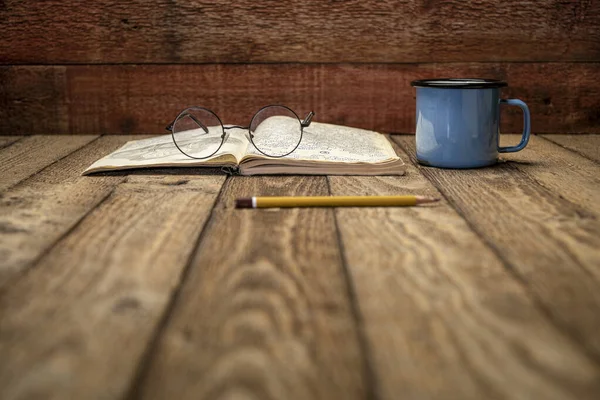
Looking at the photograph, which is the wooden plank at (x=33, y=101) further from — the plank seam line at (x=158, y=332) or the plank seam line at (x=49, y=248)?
the plank seam line at (x=158, y=332)

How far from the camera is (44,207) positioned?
35.3 inches

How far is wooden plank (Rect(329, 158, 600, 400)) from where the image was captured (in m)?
0.45

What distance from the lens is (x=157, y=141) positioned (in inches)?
49.4

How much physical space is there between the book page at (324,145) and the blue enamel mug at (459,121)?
0.07 metres

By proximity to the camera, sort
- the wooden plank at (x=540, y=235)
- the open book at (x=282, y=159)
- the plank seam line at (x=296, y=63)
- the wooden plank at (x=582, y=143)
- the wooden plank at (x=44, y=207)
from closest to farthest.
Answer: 1. the wooden plank at (x=540, y=235)
2. the wooden plank at (x=44, y=207)
3. the open book at (x=282, y=159)
4. the wooden plank at (x=582, y=143)
5. the plank seam line at (x=296, y=63)

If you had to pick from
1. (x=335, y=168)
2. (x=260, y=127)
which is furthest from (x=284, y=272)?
(x=260, y=127)

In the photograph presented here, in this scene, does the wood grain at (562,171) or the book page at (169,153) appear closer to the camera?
the wood grain at (562,171)

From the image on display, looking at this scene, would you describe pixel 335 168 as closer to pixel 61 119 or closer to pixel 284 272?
pixel 284 272

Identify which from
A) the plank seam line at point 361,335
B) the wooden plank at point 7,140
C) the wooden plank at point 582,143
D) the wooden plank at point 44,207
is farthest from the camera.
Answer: the wooden plank at point 7,140

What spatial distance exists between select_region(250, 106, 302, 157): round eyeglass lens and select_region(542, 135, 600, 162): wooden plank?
20.4 inches

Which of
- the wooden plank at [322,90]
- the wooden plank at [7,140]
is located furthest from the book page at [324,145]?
the wooden plank at [7,140]

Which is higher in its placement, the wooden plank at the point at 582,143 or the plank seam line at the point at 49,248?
the plank seam line at the point at 49,248

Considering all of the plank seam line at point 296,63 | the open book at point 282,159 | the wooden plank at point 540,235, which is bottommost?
the wooden plank at point 540,235

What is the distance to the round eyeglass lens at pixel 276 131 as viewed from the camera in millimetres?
1108
